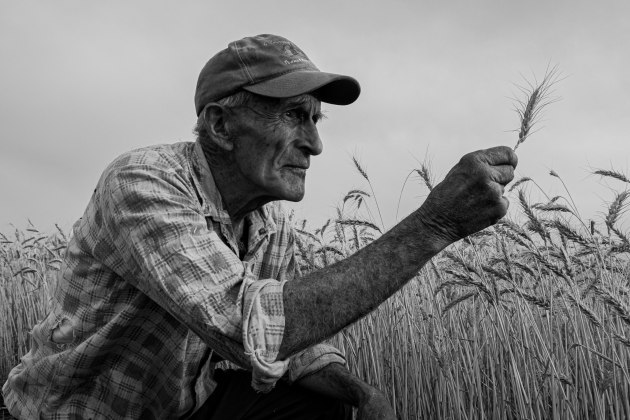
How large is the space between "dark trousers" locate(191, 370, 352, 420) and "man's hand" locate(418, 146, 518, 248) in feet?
2.60

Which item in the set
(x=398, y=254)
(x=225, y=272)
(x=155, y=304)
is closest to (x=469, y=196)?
(x=398, y=254)

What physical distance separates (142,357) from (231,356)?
52cm

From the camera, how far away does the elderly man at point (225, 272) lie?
1219 mm

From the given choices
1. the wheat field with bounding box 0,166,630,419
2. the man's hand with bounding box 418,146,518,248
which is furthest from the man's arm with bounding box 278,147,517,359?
the wheat field with bounding box 0,166,630,419

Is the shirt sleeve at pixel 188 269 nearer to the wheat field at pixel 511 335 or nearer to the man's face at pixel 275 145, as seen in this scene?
the man's face at pixel 275 145

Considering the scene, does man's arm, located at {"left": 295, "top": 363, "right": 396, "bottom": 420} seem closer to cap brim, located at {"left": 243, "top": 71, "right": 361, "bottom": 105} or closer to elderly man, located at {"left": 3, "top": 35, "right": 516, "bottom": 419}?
Result: elderly man, located at {"left": 3, "top": 35, "right": 516, "bottom": 419}

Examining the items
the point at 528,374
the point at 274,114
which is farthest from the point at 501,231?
the point at 274,114

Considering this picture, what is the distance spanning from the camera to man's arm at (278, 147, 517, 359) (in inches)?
47.8

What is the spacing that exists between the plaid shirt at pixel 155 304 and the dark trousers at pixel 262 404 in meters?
0.04

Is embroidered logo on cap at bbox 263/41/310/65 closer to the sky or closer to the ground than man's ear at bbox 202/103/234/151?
closer to the sky

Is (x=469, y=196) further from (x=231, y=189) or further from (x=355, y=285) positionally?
(x=231, y=189)

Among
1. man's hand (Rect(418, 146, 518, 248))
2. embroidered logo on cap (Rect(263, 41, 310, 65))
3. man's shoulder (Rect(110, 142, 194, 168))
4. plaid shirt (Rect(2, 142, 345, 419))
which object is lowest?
plaid shirt (Rect(2, 142, 345, 419))

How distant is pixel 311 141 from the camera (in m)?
1.70

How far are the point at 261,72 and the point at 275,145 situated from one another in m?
0.20
